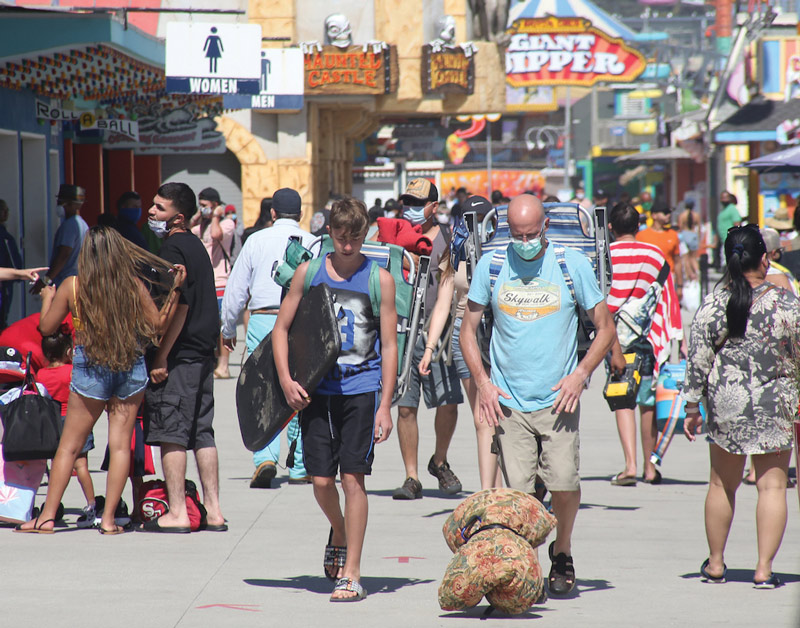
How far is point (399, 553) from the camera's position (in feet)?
22.6

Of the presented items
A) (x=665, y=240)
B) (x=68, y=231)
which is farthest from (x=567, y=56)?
(x=68, y=231)

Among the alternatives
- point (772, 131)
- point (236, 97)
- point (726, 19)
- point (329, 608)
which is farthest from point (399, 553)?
point (726, 19)

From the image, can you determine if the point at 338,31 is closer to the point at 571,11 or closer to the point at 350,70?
the point at 350,70

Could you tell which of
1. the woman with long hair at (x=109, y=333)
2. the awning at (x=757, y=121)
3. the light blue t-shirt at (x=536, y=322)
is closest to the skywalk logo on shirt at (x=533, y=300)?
the light blue t-shirt at (x=536, y=322)

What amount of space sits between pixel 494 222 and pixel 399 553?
1.88m

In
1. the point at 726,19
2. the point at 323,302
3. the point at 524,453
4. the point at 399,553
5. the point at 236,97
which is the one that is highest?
the point at 726,19

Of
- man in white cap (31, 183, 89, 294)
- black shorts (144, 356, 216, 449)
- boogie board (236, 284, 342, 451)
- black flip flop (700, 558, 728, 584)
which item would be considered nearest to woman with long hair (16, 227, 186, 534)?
black shorts (144, 356, 216, 449)

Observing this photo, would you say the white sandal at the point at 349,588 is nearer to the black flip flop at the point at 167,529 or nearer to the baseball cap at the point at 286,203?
the black flip flop at the point at 167,529

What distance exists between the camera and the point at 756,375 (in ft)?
20.2

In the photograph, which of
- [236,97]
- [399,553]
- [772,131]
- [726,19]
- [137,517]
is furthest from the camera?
[726,19]

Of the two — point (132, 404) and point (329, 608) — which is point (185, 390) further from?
point (329, 608)

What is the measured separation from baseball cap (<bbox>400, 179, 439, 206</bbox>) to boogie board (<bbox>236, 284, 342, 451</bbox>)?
8.65ft

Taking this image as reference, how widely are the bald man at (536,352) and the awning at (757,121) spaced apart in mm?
24235

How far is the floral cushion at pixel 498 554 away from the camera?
5.52m
